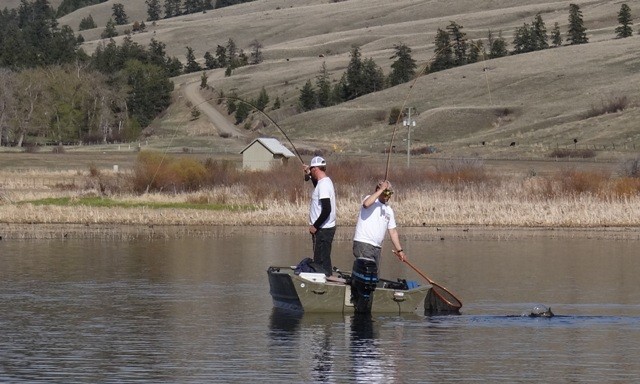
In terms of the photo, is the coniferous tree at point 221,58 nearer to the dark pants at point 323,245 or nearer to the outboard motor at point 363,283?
the dark pants at point 323,245

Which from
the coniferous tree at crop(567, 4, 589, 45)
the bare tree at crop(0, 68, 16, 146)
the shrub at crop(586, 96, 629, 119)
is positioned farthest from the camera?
the coniferous tree at crop(567, 4, 589, 45)

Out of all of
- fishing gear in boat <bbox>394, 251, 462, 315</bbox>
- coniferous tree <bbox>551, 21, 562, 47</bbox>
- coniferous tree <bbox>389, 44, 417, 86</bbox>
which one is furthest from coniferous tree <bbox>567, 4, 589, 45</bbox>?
fishing gear in boat <bbox>394, 251, 462, 315</bbox>

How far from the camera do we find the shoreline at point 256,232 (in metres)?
41.4

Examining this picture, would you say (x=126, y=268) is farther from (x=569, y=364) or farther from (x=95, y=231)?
(x=569, y=364)

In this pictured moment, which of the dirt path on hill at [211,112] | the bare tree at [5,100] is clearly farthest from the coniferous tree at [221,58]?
the bare tree at [5,100]

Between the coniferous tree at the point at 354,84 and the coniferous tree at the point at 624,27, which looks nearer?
the coniferous tree at the point at 354,84

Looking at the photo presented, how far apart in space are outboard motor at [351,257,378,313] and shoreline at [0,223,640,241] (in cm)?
1743

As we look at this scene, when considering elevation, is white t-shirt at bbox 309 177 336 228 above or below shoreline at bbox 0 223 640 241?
above

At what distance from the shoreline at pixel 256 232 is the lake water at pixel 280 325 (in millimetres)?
5263

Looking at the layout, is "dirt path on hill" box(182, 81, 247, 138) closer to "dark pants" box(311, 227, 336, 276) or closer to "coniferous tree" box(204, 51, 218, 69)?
"coniferous tree" box(204, 51, 218, 69)

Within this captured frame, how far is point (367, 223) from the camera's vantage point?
2292cm

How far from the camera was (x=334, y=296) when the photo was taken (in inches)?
932

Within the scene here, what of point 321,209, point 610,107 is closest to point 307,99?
point 610,107

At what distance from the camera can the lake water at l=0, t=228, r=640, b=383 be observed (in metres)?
19.0
